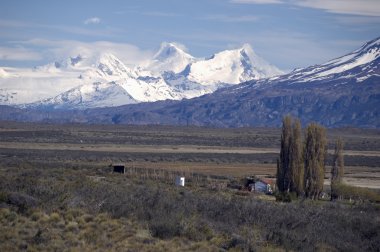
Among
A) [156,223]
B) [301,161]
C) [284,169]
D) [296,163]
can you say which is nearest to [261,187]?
[284,169]

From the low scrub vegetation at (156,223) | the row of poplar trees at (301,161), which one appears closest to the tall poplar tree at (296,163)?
the row of poplar trees at (301,161)

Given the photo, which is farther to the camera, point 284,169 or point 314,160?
point 314,160

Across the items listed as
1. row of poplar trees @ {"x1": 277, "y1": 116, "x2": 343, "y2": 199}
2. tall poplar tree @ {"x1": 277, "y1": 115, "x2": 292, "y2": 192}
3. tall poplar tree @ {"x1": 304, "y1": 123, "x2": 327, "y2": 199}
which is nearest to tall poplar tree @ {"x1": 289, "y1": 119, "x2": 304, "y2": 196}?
row of poplar trees @ {"x1": 277, "y1": 116, "x2": 343, "y2": 199}

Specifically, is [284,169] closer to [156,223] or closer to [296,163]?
[296,163]

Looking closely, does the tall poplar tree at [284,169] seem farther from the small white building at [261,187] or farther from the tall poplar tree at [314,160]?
the small white building at [261,187]

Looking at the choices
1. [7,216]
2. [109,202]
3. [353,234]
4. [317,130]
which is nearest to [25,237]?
[7,216]

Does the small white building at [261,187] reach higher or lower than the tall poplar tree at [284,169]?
lower

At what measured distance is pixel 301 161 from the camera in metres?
53.3

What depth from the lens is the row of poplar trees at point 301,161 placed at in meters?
52.2

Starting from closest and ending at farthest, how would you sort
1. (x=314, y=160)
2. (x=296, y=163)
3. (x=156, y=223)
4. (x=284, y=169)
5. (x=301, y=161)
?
(x=156, y=223) → (x=296, y=163) → (x=284, y=169) → (x=301, y=161) → (x=314, y=160)

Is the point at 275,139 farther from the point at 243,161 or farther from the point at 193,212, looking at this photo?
the point at 193,212

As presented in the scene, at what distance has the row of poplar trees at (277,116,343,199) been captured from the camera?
52.2 m

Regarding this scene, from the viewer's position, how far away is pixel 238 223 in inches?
1198

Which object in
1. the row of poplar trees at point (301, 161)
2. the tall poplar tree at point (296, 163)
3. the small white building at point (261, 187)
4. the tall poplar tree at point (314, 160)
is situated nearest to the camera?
the tall poplar tree at point (296, 163)
